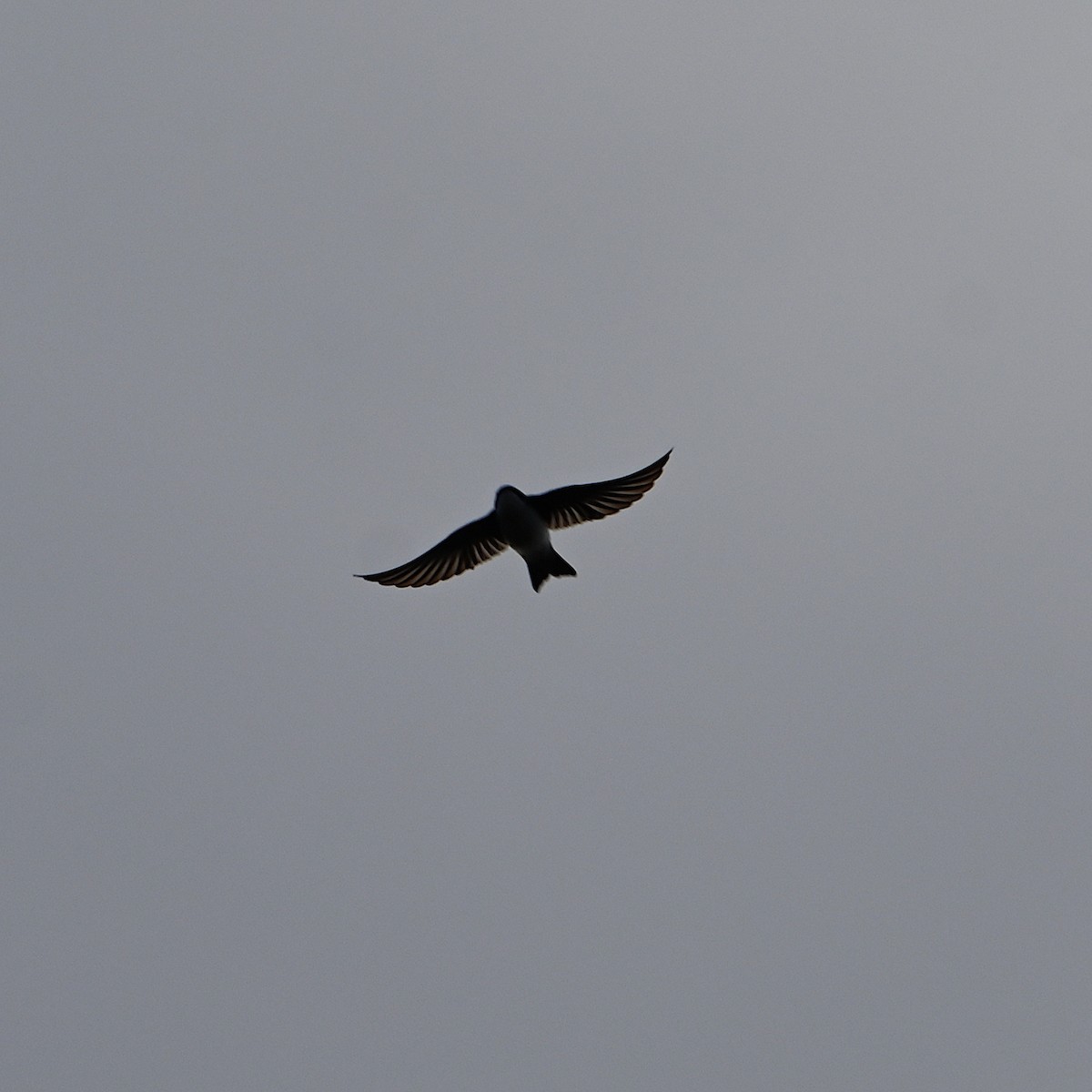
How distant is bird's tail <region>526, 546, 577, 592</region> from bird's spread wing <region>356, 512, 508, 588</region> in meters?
0.97

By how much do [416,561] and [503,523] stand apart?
134cm

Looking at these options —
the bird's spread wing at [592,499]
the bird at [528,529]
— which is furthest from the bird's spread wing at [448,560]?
the bird's spread wing at [592,499]

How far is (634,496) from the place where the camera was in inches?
638

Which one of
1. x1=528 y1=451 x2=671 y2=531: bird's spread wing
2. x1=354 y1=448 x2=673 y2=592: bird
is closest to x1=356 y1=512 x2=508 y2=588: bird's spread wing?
x1=354 y1=448 x2=673 y2=592: bird

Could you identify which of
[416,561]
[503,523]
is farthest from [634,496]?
[416,561]

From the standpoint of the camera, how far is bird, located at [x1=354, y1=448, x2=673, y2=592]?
1589 cm

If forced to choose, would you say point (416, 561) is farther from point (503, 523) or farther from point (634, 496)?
point (634, 496)

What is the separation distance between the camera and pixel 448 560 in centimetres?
1706

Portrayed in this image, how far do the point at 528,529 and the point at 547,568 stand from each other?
0.45 metres

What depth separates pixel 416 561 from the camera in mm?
16922

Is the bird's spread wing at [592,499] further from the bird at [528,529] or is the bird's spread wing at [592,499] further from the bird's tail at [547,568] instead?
the bird's tail at [547,568]

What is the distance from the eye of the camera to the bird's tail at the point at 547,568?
15.8m

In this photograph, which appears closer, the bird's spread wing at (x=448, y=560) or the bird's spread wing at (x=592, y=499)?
the bird's spread wing at (x=592, y=499)

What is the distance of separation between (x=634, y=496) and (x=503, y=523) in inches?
55.7
